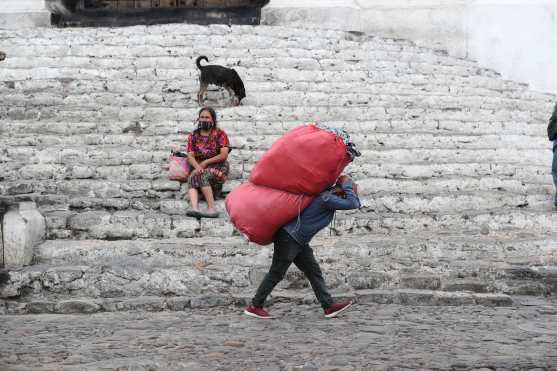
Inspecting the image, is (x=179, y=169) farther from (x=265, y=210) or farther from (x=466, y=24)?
(x=466, y=24)

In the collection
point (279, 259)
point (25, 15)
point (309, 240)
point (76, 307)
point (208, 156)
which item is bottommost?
point (76, 307)

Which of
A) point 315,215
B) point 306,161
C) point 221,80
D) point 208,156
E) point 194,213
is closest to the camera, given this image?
point 306,161

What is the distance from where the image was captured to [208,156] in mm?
6691

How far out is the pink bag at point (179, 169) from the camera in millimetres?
6777

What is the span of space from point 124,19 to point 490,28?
265 inches

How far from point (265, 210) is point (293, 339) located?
31.7 inches

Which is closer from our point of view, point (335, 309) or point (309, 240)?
point (309, 240)

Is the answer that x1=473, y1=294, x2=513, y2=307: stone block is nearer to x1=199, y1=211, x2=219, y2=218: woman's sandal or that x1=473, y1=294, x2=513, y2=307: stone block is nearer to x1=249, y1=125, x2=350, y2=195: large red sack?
x1=249, y1=125, x2=350, y2=195: large red sack

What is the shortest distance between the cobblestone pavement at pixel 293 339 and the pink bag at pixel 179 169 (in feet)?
6.70

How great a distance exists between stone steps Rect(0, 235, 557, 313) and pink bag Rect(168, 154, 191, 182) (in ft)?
3.45

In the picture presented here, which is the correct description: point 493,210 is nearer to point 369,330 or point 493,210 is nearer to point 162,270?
A: point 369,330

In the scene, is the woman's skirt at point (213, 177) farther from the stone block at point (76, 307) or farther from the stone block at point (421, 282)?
the stone block at point (421, 282)

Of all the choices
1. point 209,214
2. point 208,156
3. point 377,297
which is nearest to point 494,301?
point 377,297

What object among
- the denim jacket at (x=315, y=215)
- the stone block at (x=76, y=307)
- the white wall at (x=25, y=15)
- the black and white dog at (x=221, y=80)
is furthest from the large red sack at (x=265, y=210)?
the white wall at (x=25, y=15)
